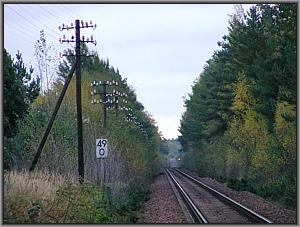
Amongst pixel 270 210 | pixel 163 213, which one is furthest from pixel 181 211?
pixel 270 210

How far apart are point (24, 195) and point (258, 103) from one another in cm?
3307

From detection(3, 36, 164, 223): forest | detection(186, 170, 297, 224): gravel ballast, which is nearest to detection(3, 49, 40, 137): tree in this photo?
detection(3, 36, 164, 223): forest

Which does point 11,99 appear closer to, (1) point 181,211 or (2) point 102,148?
(2) point 102,148

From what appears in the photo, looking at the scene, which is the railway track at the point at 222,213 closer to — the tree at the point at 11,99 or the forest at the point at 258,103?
the forest at the point at 258,103

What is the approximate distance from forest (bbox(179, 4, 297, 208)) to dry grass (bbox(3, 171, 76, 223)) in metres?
12.4

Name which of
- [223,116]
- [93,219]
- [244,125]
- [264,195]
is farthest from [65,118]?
[223,116]

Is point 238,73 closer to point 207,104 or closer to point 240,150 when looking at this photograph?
point 240,150

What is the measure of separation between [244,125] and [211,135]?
19.4 meters

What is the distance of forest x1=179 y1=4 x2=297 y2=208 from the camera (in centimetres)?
3741

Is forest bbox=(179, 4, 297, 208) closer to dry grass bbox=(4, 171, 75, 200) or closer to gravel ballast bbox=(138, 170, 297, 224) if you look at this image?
gravel ballast bbox=(138, 170, 297, 224)

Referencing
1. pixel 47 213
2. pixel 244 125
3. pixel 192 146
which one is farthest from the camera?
pixel 192 146

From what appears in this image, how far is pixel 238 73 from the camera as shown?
56.5 m

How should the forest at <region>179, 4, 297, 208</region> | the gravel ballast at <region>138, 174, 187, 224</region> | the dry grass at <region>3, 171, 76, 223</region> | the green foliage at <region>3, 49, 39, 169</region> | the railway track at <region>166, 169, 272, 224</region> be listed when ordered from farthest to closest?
the forest at <region>179, 4, 297, 208</region>, the green foliage at <region>3, 49, 39, 169</region>, the gravel ballast at <region>138, 174, 187, 224</region>, the railway track at <region>166, 169, 272, 224</region>, the dry grass at <region>3, 171, 76, 223</region>

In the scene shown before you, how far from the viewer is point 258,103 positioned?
171 feet
